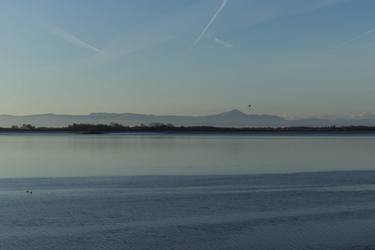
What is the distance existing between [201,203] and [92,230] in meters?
3.05

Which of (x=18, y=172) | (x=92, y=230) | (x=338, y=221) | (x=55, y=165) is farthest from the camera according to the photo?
(x=55, y=165)

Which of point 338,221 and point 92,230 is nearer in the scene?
point 92,230

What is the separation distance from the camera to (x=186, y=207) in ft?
33.1

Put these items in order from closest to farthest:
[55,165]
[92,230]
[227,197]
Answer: [92,230], [227,197], [55,165]

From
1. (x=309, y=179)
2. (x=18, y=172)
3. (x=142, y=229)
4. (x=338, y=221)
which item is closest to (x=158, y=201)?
(x=142, y=229)

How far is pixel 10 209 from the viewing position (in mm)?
9781

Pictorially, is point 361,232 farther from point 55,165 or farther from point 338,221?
point 55,165

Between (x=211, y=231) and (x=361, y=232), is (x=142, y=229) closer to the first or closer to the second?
(x=211, y=231)

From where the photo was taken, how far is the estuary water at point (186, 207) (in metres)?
7.59

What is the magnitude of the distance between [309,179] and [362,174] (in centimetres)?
209

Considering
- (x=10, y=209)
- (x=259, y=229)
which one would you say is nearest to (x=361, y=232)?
(x=259, y=229)

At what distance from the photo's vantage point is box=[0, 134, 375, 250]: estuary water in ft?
24.9

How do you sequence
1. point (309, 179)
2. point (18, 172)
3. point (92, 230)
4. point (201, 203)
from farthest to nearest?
1. point (18, 172)
2. point (309, 179)
3. point (201, 203)
4. point (92, 230)

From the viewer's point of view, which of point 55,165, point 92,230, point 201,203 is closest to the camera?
point 92,230
